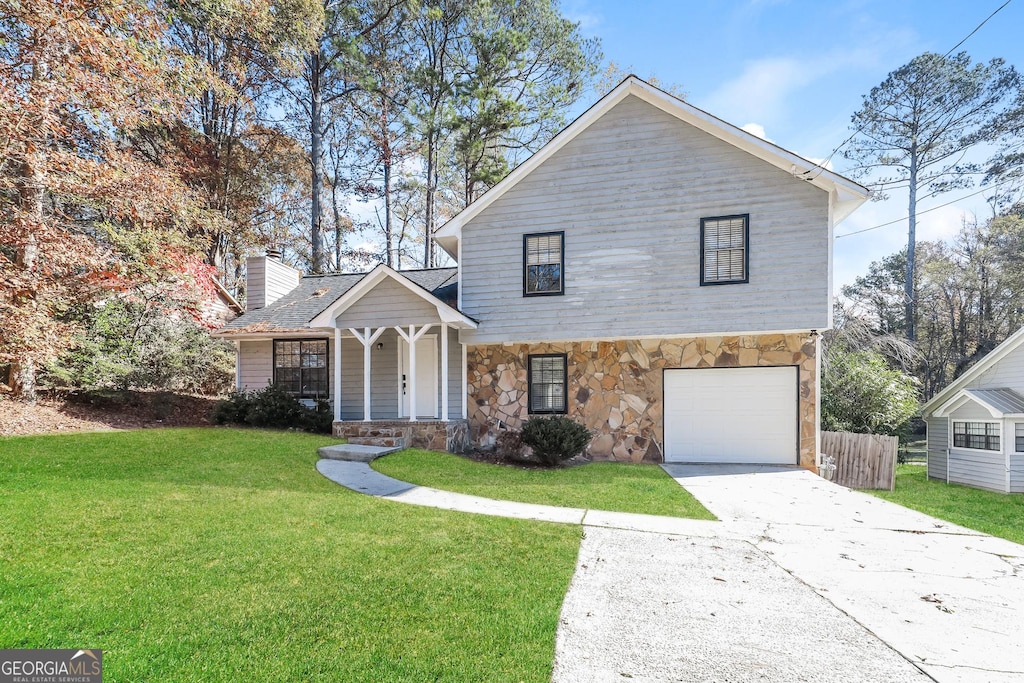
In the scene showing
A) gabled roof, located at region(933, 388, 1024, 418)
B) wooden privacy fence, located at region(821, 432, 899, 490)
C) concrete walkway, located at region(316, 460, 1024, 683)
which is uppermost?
gabled roof, located at region(933, 388, 1024, 418)

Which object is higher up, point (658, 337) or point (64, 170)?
point (64, 170)

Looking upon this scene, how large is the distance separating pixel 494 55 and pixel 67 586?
20255 millimetres

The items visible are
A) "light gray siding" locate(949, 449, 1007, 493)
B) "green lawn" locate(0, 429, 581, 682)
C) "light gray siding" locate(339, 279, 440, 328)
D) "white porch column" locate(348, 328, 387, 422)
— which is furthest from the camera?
"light gray siding" locate(949, 449, 1007, 493)

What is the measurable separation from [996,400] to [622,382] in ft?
29.7

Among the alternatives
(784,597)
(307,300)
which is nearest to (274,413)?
(307,300)

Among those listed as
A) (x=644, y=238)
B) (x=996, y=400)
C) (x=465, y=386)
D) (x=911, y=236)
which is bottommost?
(x=996, y=400)

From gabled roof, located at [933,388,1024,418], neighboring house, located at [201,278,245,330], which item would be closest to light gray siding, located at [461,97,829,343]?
gabled roof, located at [933,388,1024,418]

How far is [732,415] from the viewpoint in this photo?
1047 cm

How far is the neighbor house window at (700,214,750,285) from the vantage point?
32.4 feet

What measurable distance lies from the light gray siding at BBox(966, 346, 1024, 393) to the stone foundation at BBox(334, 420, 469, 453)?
13.3 m

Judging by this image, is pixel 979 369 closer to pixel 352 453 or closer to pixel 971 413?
pixel 971 413

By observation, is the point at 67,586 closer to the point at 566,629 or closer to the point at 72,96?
the point at 566,629

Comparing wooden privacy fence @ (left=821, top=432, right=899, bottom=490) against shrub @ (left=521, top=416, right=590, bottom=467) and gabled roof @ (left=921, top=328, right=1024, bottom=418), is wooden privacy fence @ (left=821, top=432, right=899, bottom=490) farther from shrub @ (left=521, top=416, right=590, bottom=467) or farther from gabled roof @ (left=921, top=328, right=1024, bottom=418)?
shrub @ (left=521, top=416, right=590, bottom=467)

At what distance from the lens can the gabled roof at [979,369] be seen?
11891mm
